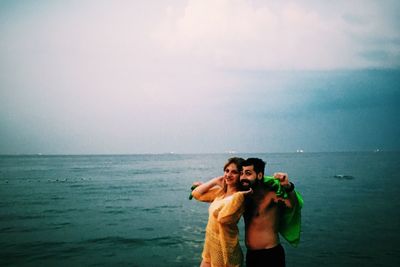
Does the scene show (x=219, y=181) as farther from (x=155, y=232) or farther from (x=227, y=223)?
(x=155, y=232)

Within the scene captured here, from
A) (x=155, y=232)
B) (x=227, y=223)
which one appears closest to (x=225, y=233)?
(x=227, y=223)

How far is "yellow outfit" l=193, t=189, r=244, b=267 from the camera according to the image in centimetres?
346

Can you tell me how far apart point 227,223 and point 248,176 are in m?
0.60

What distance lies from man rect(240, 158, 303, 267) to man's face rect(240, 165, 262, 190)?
6 cm

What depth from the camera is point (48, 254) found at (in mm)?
9688

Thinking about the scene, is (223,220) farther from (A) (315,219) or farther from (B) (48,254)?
(A) (315,219)

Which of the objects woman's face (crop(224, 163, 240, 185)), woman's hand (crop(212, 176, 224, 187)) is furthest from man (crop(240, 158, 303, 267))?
woman's hand (crop(212, 176, 224, 187))

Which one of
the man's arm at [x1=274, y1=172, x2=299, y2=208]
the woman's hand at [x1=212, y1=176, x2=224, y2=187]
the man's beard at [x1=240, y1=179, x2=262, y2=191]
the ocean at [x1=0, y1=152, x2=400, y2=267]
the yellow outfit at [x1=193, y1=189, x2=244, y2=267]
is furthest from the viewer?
the ocean at [x1=0, y1=152, x2=400, y2=267]

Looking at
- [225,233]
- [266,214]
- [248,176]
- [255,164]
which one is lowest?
[225,233]

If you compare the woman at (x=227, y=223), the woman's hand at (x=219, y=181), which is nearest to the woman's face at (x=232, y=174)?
the woman at (x=227, y=223)

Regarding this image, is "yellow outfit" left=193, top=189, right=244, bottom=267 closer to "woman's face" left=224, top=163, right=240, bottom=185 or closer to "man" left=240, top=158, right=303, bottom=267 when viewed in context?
"woman's face" left=224, top=163, right=240, bottom=185

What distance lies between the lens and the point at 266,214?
13.4ft

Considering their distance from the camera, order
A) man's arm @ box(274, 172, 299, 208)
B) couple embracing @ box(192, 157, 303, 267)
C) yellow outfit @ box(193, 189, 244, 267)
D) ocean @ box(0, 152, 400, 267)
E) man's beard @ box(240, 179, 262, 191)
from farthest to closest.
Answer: ocean @ box(0, 152, 400, 267), man's arm @ box(274, 172, 299, 208), man's beard @ box(240, 179, 262, 191), couple embracing @ box(192, 157, 303, 267), yellow outfit @ box(193, 189, 244, 267)

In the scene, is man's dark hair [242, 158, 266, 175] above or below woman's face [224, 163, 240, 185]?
above
